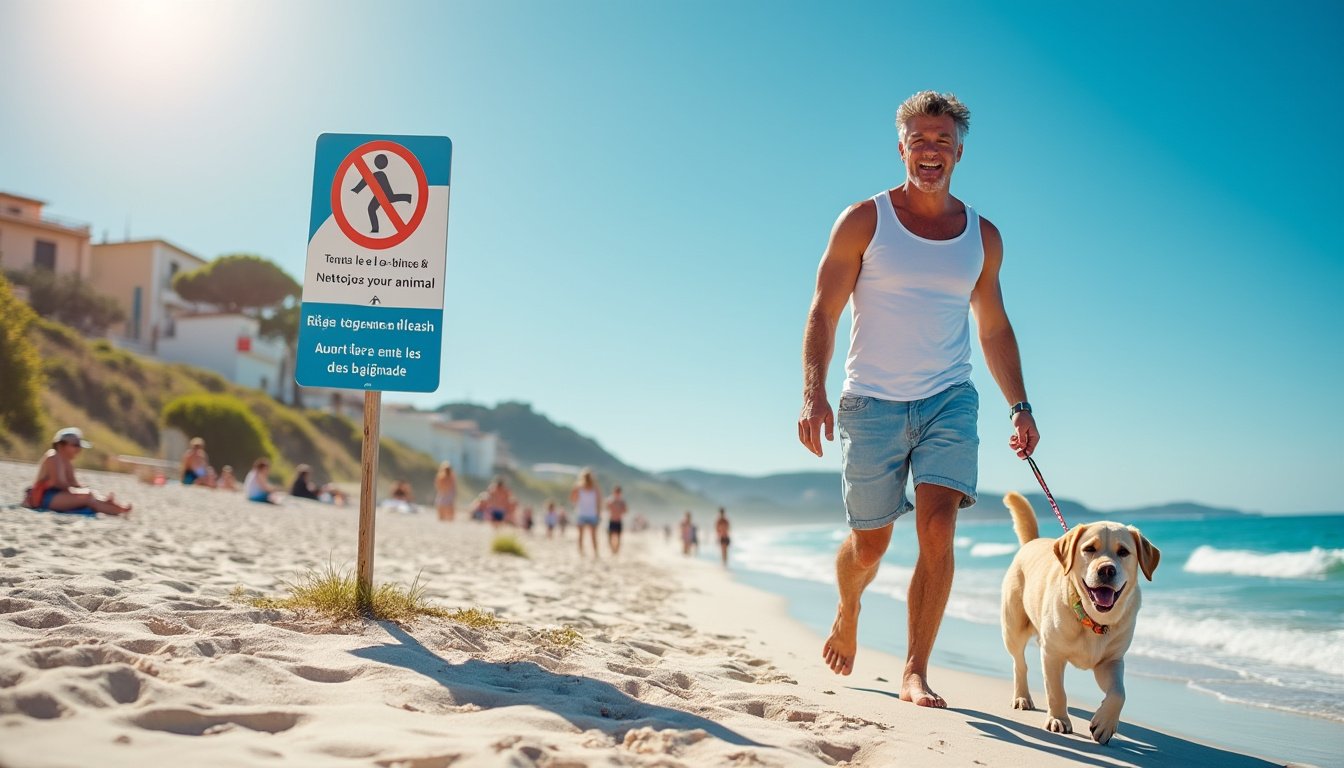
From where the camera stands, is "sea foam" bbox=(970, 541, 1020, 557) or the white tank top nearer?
the white tank top

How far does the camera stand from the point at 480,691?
2734 millimetres

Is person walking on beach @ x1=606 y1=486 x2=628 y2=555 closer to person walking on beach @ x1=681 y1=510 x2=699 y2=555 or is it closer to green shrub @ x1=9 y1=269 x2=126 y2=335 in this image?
person walking on beach @ x1=681 y1=510 x2=699 y2=555

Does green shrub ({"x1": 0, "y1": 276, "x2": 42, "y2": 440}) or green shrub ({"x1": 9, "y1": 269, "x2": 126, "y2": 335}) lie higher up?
green shrub ({"x1": 9, "y1": 269, "x2": 126, "y2": 335})

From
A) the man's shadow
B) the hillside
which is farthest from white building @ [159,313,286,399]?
the man's shadow

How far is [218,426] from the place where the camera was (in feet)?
102

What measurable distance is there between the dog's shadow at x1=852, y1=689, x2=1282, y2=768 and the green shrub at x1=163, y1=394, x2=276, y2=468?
106 feet

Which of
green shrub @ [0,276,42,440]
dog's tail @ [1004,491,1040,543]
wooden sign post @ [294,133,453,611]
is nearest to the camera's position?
wooden sign post @ [294,133,453,611]

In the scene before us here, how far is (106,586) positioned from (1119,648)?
14.0ft

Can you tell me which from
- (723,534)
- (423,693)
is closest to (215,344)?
(723,534)

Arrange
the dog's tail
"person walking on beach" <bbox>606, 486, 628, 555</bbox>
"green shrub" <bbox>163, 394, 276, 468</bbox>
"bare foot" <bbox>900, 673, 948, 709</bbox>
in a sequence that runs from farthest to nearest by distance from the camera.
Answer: "green shrub" <bbox>163, 394, 276, 468</bbox> → "person walking on beach" <bbox>606, 486, 628, 555</bbox> → the dog's tail → "bare foot" <bbox>900, 673, 948, 709</bbox>

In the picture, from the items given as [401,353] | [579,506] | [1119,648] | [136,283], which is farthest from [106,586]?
[136,283]

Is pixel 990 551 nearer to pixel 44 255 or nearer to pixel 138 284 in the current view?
pixel 138 284

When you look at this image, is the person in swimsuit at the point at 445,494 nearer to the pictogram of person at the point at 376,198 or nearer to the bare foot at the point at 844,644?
the pictogram of person at the point at 376,198

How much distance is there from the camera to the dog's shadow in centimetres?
297
